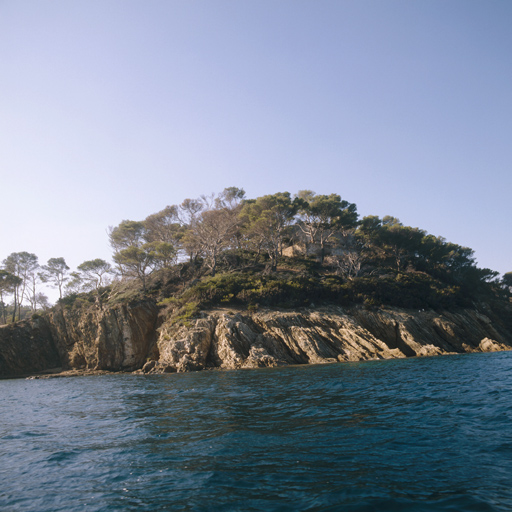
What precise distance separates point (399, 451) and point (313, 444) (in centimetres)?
207

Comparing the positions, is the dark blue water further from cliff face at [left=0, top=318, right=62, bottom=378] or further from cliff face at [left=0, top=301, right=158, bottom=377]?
cliff face at [left=0, top=318, right=62, bottom=378]

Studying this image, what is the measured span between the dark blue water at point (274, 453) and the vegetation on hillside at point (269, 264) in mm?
27993

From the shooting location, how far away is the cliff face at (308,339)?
35469mm

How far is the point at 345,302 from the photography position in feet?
149

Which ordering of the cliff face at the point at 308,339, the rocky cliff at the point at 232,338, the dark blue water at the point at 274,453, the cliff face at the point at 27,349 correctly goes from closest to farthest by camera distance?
the dark blue water at the point at 274,453
the cliff face at the point at 308,339
the rocky cliff at the point at 232,338
the cliff face at the point at 27,349

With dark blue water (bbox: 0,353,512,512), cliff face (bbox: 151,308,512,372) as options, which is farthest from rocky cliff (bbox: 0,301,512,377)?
dark blue water (bbox: 0,353,512,512)

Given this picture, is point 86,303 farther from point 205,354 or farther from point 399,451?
point 399,451

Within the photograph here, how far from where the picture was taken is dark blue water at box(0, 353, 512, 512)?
20.8 feet

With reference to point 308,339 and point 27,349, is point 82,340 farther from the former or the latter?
point 308,339

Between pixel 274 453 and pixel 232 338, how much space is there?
94.1 feet

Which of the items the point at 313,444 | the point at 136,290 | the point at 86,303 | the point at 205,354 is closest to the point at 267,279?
the point at 205,354

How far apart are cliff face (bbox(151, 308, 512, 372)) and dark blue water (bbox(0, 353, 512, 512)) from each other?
62.2ft

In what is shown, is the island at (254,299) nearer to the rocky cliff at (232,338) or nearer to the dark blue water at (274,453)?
the rocky cliff at (232,338)

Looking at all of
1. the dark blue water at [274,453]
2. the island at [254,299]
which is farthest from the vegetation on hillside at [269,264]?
the dark blue water at [274,453]
